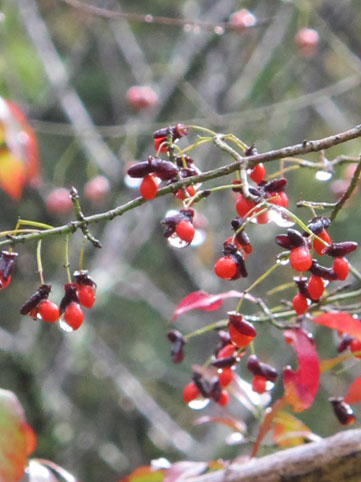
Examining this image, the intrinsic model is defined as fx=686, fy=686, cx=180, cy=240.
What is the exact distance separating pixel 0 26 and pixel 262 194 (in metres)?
A: 2.86

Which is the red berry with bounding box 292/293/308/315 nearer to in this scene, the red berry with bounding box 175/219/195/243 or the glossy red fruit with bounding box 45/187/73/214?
the red berry with bounding box 175/219/195/243

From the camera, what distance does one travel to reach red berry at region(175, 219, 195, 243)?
98 cm

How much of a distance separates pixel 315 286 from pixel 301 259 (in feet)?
0.27

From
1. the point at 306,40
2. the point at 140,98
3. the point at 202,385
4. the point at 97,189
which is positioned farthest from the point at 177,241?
the point at 306,40

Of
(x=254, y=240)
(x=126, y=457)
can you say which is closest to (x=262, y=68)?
(x=254, y=240)

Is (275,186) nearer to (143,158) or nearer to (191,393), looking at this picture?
(191,393)

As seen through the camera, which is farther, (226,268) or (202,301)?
(202,301)

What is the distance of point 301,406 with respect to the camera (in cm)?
119

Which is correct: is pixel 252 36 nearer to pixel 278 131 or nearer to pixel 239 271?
pixel 278 131

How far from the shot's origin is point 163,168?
976 mm

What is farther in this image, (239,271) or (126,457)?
(126,457)

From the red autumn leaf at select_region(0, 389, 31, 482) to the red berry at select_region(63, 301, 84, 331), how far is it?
217 millimetres

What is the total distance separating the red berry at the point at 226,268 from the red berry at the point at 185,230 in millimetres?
55

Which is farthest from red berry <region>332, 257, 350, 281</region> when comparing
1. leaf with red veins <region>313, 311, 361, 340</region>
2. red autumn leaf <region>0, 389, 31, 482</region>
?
red autumn leaf <region>0, 389, 31, 482</region>
